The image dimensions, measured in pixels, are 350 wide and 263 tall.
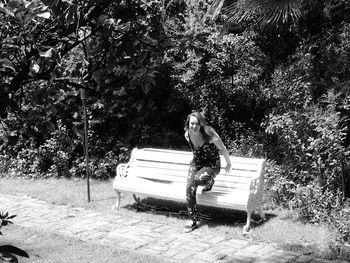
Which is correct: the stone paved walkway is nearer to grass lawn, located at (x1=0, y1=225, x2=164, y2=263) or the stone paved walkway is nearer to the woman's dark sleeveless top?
grass lawn, located at (x1=0, y1=225, x2=164, y2=263)

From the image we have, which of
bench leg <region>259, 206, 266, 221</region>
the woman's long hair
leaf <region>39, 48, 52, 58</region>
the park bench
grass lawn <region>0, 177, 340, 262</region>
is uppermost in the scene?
leaf <region>39, 48, 52, 58</region>

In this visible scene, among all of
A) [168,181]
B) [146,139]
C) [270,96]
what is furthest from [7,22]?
[146,139]

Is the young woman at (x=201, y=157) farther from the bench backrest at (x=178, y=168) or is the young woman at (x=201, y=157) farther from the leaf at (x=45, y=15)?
the leaf at (x=45, y=15)

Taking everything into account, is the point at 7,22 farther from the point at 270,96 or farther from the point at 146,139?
the point at 146,139

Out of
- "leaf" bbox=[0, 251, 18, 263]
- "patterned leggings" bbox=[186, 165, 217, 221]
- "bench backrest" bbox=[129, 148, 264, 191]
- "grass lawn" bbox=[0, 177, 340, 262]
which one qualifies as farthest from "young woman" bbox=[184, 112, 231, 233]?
"leaf" bbox=[0, 251, 18, 263]

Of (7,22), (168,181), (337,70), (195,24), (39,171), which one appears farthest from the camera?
(39,171)

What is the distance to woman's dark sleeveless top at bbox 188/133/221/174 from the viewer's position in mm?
6949

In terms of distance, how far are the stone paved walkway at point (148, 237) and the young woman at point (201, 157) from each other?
480 mm

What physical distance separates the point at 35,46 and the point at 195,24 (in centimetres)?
721

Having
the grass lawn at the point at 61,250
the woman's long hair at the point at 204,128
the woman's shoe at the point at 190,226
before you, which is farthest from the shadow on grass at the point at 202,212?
the grass lawn at the point at 61,250

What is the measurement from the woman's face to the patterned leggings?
55cm

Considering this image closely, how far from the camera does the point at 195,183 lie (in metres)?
6.80

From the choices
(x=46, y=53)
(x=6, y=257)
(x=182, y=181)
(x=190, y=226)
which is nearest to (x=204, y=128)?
(x=182, y=181)

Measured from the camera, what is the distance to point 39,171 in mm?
10539
